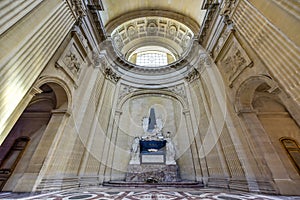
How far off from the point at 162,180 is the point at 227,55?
5912mm

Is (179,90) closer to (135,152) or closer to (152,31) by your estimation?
(135,152)

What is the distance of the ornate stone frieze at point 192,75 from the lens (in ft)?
25.1

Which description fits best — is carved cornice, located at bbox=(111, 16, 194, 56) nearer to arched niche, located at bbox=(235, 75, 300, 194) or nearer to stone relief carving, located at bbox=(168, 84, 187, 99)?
stone relief carving, located at bbox=(168, 84, 187, 99)

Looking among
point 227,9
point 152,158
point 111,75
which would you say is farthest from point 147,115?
point 227,9

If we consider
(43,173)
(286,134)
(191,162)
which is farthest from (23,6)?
(286,134)

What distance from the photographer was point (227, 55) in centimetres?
548

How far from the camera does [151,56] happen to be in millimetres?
11891

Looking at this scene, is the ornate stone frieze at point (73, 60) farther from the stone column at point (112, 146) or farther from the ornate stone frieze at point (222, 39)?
the ornate stone frieze at point (222, 39)

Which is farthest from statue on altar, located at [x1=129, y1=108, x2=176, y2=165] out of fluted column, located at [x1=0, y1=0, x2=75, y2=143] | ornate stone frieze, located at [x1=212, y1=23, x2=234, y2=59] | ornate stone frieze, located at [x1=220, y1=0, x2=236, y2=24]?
ornate stone frieze, located at [x1=220, y1=0, x2=236, y2=24]

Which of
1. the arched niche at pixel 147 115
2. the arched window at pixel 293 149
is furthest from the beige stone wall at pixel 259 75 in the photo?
the arched niche at pixel 147 115

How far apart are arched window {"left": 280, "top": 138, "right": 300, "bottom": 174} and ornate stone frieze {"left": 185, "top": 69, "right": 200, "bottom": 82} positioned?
14.4 feet

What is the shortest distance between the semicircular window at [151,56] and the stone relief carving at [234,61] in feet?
20.5

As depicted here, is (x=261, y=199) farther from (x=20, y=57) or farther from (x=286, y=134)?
(x=20, y=57)

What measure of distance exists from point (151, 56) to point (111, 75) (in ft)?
16.9
